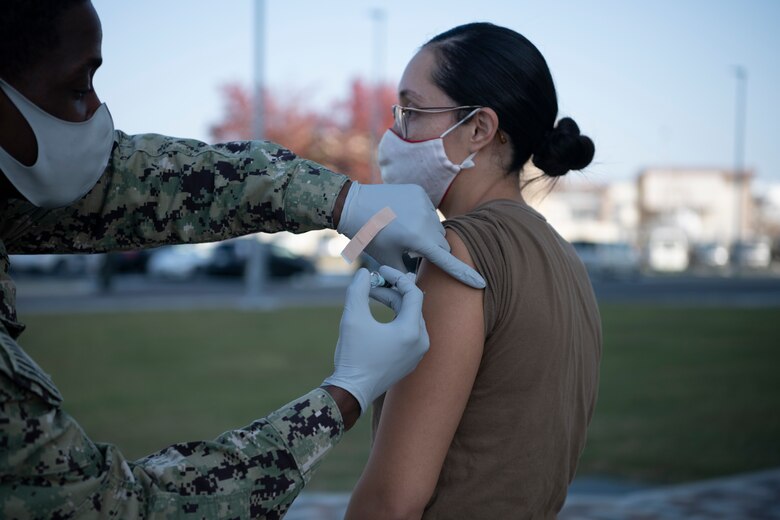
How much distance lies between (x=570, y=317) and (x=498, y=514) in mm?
442

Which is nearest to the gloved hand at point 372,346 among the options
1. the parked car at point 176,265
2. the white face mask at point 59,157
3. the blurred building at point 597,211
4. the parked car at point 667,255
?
the white face mask at point 59,157

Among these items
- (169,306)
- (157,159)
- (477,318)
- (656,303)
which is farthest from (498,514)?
(656,303)

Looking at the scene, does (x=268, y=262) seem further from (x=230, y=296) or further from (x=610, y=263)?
(x=610, y=263)

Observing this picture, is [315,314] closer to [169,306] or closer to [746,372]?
[169,306]

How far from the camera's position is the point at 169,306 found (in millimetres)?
17141

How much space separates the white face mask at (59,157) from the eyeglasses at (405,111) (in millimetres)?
788

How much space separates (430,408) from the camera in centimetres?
163

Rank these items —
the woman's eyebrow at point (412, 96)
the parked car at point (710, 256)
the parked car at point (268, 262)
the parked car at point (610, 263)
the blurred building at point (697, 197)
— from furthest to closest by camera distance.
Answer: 1. the blurred building at point (697, 197)
2. the parked car at point (710, 256)
3. the parked car at point (610, 263)
4. the parked car at point (268, 262)
5. the woman's eyebrow at point (412, 96)

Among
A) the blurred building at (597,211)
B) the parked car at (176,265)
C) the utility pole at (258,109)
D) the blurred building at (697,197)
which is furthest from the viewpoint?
the blurred building at (697,197)

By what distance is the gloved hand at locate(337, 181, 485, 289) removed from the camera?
1.65 metres

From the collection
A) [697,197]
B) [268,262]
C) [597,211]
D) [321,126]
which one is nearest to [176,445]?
[268,262]

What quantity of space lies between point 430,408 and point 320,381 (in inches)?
265

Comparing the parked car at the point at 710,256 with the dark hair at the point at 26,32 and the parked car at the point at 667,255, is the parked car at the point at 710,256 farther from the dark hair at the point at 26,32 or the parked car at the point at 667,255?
the dark hair at the point at 26,32

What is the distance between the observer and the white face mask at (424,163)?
2092 millimetres
